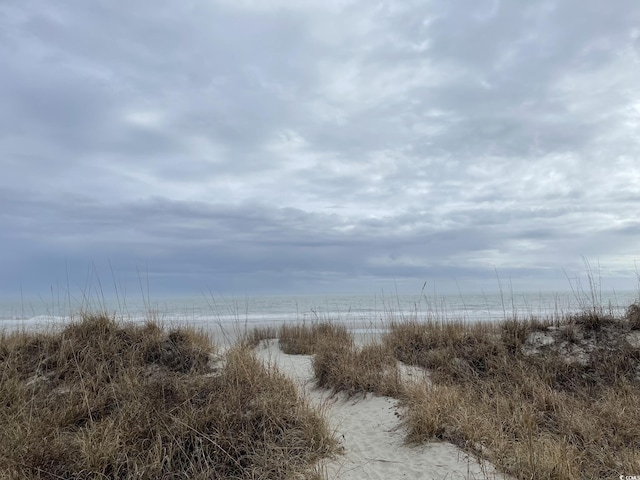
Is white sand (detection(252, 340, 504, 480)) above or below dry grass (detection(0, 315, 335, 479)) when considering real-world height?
below

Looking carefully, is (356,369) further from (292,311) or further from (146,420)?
(292,311)

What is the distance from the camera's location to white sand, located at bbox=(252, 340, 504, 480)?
14.0 ft

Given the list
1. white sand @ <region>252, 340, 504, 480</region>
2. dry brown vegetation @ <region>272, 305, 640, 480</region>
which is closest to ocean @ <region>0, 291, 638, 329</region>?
dry brown vegetation @ <region>272, 305, 640, 480</region>

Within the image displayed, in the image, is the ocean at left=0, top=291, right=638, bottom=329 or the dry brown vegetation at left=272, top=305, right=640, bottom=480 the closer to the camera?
the dry brown vegetation at left=272, top=305, right=640, bottom=480

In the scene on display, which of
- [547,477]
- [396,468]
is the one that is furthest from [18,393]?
[547,477]

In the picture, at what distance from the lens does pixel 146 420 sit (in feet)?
15.7

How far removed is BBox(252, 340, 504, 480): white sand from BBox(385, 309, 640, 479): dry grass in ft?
0.63

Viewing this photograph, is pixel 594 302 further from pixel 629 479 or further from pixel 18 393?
pixel 18 393

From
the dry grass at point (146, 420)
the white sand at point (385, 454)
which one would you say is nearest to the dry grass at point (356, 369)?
the white sand at point (385, 454)

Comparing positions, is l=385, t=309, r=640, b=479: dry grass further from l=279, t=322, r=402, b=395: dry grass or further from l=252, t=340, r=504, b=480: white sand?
l=279, t=322, r=402, b=395: dry grass

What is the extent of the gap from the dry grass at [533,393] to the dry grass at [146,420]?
1.66 m

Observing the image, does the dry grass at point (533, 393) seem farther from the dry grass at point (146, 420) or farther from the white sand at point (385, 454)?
the dry grass at point (146, 420)

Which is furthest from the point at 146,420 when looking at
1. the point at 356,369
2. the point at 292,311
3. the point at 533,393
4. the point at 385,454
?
the point at 292,311

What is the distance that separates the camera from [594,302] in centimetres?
944
